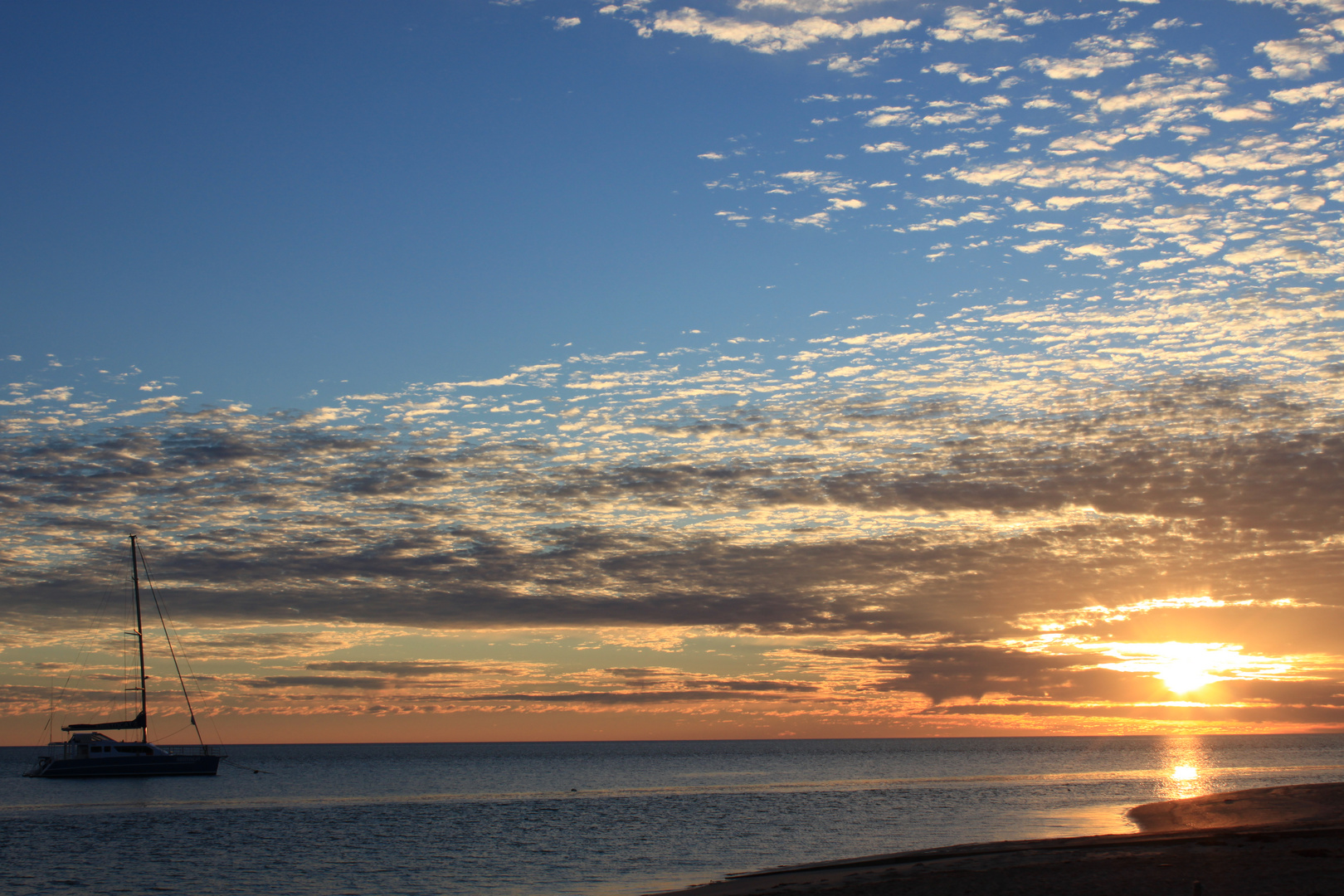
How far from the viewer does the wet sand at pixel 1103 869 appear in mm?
29500

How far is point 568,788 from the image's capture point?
405 feet

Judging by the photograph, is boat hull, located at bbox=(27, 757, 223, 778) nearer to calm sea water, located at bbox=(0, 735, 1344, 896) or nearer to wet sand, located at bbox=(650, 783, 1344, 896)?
calm sea water, located at bbox=(0, 735, 1344, 896)

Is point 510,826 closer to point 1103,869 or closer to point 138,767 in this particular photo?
point 1103,869

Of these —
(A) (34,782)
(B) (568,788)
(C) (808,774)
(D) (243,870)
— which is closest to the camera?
(D) (243,870)

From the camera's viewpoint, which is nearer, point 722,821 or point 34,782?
point 722,821

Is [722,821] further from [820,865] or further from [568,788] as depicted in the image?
[568,788]

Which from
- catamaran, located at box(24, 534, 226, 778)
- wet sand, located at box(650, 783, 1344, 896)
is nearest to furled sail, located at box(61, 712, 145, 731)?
catamaran, located at box(24, 534, 226, 778)

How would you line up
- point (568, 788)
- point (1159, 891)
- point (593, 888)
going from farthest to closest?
point (568, 788)
point (593, 888)
point (1159, 891)

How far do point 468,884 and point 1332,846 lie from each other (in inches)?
1353

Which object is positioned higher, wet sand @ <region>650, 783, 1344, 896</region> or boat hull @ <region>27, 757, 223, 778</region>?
wet sand @ <region>650, 783, 1344, 896</region>

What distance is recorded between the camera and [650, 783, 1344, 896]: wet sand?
29.5 m

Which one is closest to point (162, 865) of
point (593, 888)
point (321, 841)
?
point (321, 841)

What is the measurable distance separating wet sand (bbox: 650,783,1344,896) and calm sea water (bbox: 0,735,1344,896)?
7.62m

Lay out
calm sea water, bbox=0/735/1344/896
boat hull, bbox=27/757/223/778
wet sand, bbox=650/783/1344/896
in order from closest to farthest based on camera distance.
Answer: wet sand, bbox=650/783/1344/896 → calm sea water, bbox=0/735/1344/896 → boat hull, bbox=27/757/223/778
